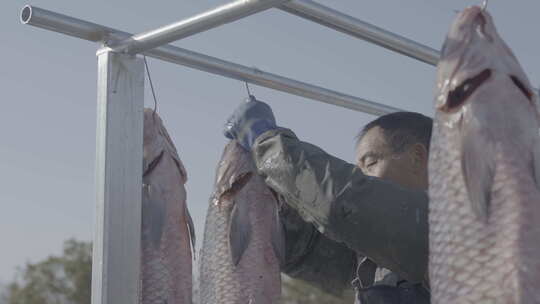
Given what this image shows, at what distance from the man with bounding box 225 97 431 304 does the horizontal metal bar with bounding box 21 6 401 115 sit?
0.52 ft

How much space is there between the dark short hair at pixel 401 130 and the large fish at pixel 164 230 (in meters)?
0.88

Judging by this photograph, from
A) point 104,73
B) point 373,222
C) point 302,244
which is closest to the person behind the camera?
point 373,222

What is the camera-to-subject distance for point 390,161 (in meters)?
3.71

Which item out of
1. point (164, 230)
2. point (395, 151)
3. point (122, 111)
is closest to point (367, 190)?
point (395, 151)

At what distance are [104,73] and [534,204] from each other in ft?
5.99

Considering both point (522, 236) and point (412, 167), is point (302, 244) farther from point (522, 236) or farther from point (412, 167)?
point (522, 236)

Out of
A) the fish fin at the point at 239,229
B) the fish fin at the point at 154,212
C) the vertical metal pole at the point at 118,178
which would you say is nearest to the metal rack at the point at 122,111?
the vertical metal pole at the point at 118,178

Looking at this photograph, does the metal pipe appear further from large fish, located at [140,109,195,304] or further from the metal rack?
large fish, located at [140,109,195,304]

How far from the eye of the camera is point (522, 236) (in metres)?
2.08

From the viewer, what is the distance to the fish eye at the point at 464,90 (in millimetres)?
2236

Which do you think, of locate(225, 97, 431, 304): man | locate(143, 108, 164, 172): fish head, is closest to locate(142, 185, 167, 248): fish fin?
locate(143, 108, 164, 172): fish head

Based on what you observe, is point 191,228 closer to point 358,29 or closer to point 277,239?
point 277,239

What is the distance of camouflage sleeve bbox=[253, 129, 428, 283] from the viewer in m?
3.02

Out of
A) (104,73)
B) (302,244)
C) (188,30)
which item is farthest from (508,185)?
(302,244)
